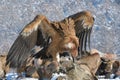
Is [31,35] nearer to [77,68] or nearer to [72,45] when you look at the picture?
[72,45]

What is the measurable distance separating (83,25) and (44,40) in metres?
0.83

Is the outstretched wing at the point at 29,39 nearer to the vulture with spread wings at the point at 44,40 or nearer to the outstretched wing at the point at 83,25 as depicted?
the vulture with spread wings at the point at 44,40

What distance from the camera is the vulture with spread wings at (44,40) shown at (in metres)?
7.71

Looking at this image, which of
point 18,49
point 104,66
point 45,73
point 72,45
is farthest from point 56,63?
point 104,66

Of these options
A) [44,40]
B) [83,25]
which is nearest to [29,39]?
[44,40]

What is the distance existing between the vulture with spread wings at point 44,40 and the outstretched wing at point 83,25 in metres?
0.54

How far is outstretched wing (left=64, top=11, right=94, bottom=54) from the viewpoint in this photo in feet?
29.6

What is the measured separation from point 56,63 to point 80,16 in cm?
235

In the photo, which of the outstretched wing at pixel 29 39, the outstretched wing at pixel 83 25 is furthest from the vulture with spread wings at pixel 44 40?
the outstretched wing at pixel 83 25

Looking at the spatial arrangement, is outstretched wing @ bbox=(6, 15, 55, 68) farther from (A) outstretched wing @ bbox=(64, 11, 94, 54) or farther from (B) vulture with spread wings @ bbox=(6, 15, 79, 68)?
(A) outstretched wing @ bbox=(64, 11, 94, 54)

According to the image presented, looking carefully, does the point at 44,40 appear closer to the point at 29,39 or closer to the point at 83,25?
the point at 29,39

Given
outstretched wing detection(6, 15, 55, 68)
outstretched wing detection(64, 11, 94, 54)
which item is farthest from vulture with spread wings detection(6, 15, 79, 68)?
outstretched wing detection(64, 11, 94, 54)

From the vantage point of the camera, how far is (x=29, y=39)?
8766 millimetres

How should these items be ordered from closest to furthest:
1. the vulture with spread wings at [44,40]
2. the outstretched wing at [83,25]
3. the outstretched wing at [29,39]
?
the vulture with spread wings at [44,40] → the outstretched wing at [29,39] → the outstretched wing at [83,25]
